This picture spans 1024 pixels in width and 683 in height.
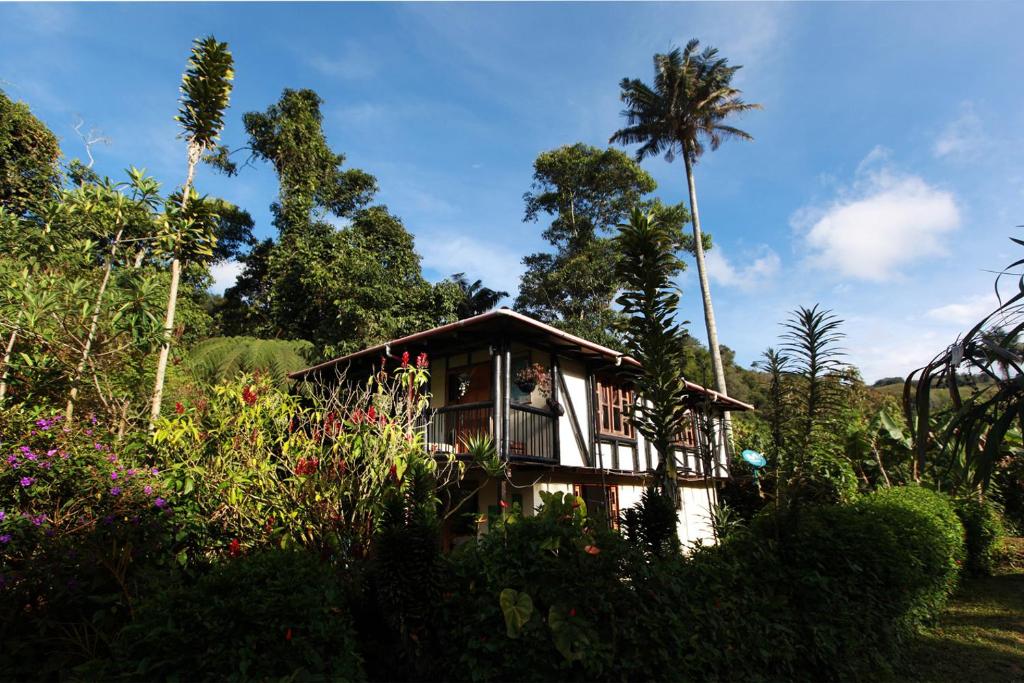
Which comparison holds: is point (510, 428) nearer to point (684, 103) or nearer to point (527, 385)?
point (527, 385)

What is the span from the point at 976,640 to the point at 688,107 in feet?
67.0

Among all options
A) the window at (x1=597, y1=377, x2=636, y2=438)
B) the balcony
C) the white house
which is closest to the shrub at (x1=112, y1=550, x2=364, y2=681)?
the white house

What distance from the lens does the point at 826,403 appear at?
598cm

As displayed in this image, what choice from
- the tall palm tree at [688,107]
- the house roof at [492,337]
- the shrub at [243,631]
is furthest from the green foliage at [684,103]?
the shrub at [243,631]

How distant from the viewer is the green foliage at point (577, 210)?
79.5 ft

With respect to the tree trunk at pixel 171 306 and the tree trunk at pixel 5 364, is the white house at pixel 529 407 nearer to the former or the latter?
the tree trunk at pixel 171 306

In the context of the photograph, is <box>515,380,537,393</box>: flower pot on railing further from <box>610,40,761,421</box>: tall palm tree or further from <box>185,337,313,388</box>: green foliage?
<box>610,40,761,421</box>: tall palm tree

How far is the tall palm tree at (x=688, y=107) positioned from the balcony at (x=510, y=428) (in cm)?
1253

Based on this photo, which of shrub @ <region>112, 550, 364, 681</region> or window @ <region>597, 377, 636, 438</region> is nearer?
shrub @ <region>112, 550, 364, 681</region>

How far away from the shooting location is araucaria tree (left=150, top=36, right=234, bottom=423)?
243 inches

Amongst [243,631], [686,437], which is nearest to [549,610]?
[243,631]

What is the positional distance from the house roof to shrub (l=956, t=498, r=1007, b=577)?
18.8 feet

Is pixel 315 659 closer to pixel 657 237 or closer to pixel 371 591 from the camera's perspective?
pixel 371 591

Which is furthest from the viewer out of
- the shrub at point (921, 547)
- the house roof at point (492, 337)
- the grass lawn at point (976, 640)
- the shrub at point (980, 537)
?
the shrub at point (980, 537)
